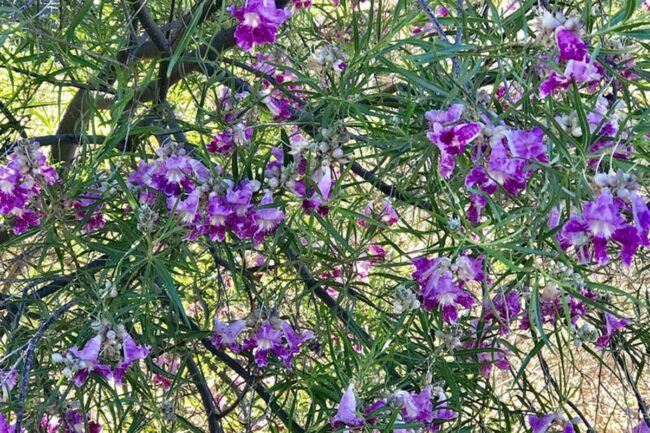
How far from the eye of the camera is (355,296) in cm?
190

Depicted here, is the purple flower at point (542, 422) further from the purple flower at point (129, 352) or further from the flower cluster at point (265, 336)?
the purple flower at point (129, 352)

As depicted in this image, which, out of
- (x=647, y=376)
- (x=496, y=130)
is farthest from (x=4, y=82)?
(x=647, y=376)

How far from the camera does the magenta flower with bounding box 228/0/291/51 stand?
1280 mm

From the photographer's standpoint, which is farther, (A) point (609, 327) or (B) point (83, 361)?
(A) point (609, 327)

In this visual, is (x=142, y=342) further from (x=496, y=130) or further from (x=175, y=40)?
(x=496, y=130)

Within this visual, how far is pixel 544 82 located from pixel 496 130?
86 millimetres

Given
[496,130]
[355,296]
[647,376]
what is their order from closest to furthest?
[496,130]
[355,296]
[647,376]

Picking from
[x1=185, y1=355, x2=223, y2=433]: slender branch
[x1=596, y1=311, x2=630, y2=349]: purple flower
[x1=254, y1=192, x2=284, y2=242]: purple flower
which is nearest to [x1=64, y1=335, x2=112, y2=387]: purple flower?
[x1=254, y1=192, x2=284, y2=242]: purple flower

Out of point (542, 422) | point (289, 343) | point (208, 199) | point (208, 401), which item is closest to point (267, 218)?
point (208, 199)

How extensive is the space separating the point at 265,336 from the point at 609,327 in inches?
26.1

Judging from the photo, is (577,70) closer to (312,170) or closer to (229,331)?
(312,170)

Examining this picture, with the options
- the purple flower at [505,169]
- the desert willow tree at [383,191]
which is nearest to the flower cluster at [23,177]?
the desert willow tree at [383,191]

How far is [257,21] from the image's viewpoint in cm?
129

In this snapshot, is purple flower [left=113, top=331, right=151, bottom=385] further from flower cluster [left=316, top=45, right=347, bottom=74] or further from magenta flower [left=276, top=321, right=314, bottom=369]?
flower cluster [left=316, top=45, right=347, bottom=74]
